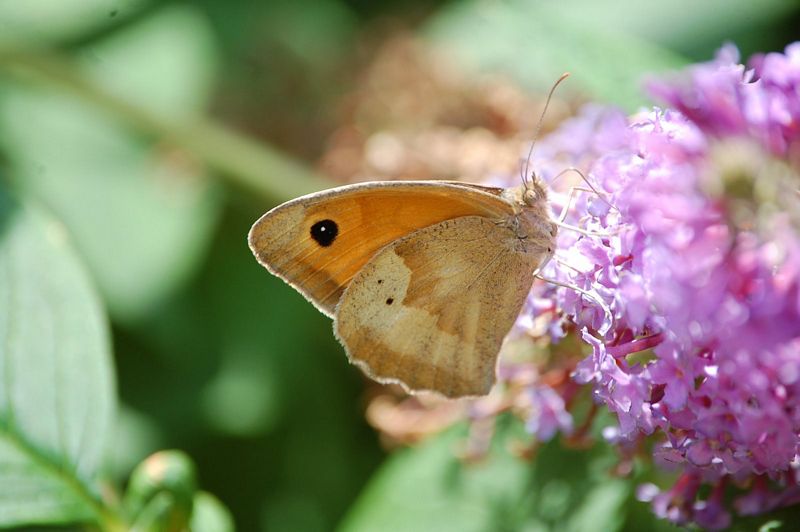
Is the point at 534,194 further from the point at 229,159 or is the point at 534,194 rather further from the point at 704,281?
the point at 229,159

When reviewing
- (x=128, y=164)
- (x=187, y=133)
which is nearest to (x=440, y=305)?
(x=187, y=133)

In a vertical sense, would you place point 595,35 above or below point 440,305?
above

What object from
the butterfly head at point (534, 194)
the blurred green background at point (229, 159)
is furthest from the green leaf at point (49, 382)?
the butterfly head at point (534, 194)

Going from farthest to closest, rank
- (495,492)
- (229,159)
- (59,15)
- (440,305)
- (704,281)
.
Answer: (59,15) → (229,159) → (495,492) → (440,305) → (704,281)

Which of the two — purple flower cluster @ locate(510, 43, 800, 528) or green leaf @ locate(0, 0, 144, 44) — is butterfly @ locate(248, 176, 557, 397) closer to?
purple flower cluster @ locate(510, 43, 800, 528)

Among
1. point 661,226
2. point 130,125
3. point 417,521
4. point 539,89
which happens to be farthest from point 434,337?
point 130,125

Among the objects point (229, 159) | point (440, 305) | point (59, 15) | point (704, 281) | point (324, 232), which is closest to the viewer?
point (704, 281)
